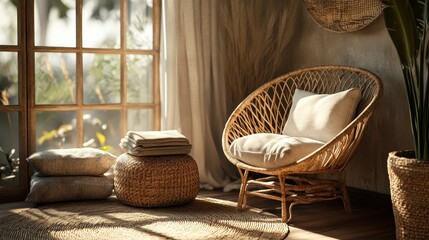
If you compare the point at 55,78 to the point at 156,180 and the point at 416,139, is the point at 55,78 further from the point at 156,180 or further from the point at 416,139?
the point at 416,139

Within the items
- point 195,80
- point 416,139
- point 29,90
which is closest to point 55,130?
point 29,90

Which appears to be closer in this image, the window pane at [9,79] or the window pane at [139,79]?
the window pane at [9,79]

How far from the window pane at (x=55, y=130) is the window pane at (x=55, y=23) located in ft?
1.54

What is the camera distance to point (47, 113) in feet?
13.3

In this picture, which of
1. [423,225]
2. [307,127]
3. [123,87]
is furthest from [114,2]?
[423,225]

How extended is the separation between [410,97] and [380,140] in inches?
37.1

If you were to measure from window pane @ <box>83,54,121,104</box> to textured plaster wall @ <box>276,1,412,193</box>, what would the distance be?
1405 millimetres

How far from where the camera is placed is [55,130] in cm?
409

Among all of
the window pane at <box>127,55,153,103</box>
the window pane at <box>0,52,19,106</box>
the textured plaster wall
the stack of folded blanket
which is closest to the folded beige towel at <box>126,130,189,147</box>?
the stack of folded blanket

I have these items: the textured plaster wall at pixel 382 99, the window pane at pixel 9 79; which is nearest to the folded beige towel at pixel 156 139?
the window pane at pixel 9 79

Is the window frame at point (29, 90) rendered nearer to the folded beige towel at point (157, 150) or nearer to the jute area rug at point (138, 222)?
the jute area rug at point (138, 222)

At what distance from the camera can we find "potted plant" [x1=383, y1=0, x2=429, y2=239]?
8.82ft

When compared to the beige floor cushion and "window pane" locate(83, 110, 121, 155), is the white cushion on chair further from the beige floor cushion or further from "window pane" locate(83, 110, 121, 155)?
"window pane" locate(83, 110, 121, 155)

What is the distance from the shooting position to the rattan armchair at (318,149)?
3.25 meters
